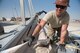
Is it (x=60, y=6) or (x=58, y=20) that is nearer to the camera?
(x=60, y=6)

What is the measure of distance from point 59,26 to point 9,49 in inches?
51.5

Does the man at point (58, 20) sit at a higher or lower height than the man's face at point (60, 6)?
lower

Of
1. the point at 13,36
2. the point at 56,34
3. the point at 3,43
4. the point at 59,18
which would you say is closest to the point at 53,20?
the point at 59,18

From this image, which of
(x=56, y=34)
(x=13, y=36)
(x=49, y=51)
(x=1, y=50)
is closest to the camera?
(x=1, y=50)

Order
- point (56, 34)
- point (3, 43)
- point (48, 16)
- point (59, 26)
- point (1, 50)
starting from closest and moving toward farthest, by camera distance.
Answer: point (1, 50) → point (3, 43) → point (48, 16) → point (59, 26) → point (56, 34)

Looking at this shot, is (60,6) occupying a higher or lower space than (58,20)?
higher

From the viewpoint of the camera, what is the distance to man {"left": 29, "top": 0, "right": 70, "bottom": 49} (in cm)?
285

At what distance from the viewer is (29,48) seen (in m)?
2.64

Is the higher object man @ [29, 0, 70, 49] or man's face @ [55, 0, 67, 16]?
man's face @ [55, 0, 67, 16]

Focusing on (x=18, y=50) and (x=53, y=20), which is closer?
(x=18, y=50)

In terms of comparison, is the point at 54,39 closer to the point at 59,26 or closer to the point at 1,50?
the point at 59,26

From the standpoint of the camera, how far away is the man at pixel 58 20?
2.85 metres

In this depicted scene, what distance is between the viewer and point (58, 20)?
315 cm

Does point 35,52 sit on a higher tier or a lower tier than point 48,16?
lower
